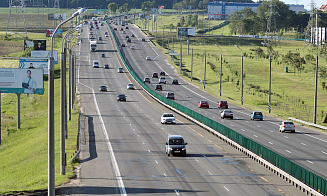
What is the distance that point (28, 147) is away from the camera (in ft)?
160

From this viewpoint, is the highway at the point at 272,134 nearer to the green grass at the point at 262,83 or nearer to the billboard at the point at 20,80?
the green grass at the point at 262,83

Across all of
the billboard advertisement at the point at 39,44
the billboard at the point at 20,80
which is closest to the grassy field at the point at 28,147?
the billboard at the point at 20,80

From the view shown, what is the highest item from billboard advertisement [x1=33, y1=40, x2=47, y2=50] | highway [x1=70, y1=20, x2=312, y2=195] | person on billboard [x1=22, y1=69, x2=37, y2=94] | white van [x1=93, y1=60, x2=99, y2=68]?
billboard advertisement [x1=33, y1=40, x2=47, y2=50]

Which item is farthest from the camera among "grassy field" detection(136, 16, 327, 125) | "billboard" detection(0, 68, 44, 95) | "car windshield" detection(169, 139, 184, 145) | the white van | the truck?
the truck

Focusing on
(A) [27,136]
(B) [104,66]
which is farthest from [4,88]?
(B) [104,66]

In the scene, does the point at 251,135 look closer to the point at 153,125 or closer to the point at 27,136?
the point at 153,125

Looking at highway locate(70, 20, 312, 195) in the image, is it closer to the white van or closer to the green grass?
the green grass

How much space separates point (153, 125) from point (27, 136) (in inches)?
554

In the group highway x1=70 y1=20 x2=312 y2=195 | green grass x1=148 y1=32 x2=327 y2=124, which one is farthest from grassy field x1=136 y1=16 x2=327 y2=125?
highway x1=70 y1=20 x2=312 y2=195

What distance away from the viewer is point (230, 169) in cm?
3397

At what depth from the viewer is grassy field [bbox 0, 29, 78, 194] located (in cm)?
3169

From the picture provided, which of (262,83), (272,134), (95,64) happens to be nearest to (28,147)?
(272,134)

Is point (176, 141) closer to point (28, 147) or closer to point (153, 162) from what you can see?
point (153, 162)

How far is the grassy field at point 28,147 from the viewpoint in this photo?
104ft
